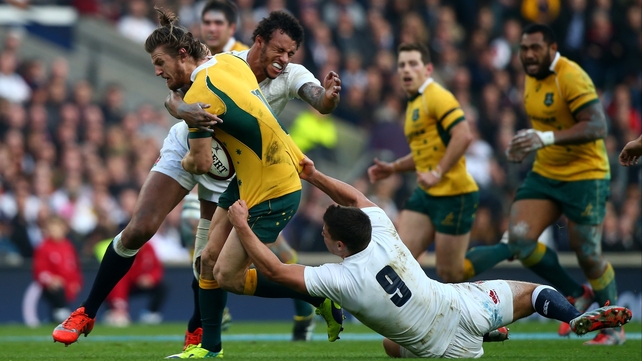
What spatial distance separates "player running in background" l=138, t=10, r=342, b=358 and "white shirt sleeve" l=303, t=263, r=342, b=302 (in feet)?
1.38

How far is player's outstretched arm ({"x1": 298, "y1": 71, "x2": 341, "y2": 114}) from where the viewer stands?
6992 mm

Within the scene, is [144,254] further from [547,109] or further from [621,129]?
[621,129]

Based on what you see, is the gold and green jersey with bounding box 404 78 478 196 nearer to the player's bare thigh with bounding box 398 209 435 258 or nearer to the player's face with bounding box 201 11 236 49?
the player's bare thigh with bounding box 398 209 435 258

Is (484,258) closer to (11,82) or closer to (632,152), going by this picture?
(632,152)

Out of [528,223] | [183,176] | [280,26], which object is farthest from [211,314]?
[528,223]

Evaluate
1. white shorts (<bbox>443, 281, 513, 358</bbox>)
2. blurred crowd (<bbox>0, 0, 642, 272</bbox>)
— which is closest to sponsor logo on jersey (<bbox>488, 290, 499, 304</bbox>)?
white shorts (<bbox>443, 281, 513, 358</bbox>)

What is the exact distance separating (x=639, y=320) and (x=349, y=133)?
6.81m

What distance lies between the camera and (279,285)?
6875 mm

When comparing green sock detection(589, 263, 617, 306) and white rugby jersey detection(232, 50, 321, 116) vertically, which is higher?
white rugby jersey detection(232, 50, 321, 116)

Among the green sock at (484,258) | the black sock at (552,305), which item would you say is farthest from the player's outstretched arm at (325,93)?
the green sock at (484,258)

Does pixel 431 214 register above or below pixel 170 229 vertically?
above

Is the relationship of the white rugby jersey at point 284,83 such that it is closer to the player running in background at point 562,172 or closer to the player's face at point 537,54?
the player running in background at point 562,172

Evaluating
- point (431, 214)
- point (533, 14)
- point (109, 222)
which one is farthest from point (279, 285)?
point (533, 14)

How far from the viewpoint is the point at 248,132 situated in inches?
261
